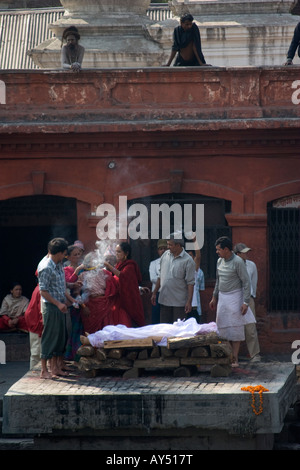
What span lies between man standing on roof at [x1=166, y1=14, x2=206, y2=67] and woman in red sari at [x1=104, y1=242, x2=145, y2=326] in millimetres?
3617

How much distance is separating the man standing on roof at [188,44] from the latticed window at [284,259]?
101 inches

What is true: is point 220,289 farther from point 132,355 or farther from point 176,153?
point 176,153

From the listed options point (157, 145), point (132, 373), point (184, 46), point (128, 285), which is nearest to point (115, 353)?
point (132, 373)

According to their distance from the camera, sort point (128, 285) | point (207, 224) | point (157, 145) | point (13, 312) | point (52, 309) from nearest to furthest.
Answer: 1. point (52, 309)
2. point (128, 285)
3. point (157, 145)
4. point (13, 312)
5. point (207, 224)

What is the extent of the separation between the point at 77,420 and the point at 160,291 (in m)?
3.20

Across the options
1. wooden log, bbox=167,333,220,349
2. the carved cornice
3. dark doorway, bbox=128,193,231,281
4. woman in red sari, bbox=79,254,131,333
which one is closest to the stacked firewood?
wooden log, bbox=167,333,220,349

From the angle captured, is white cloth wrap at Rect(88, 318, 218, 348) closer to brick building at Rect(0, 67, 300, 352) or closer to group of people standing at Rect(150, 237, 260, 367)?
group of people standing at Rect(150, 237, 260, 367)

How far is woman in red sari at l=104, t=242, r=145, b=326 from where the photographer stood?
1281 cm

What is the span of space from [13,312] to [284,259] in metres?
4.04

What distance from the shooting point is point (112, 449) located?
10.4m

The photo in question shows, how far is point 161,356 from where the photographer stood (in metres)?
11.0

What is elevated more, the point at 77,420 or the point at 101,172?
the point at 101,172
